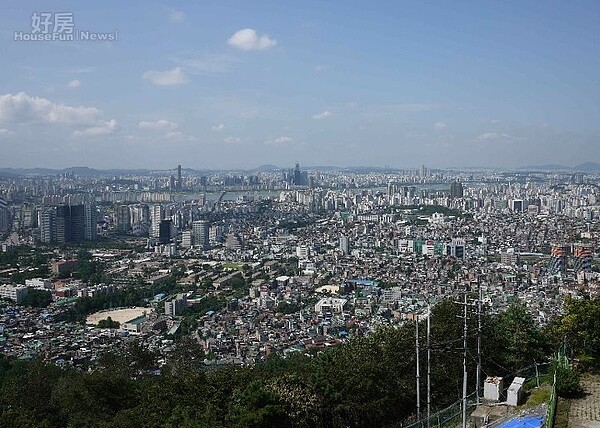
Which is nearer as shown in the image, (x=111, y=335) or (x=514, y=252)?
(x=111, y=335)

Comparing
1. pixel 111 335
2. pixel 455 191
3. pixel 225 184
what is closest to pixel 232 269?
pixel 111 335

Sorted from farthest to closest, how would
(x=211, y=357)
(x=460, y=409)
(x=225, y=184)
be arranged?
(x=225, y=184) < (x=211, y=357) < (x=460, y=409)

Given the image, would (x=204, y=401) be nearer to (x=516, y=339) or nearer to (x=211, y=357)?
(x=516, y=339)

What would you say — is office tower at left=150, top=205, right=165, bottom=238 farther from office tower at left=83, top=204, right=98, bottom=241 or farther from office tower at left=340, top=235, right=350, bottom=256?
office tower at left=340, top=235, right=350, bottom=256

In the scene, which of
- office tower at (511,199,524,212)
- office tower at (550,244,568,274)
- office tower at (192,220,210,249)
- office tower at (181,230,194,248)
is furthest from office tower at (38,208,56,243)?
office tower at (511,199,524,212)

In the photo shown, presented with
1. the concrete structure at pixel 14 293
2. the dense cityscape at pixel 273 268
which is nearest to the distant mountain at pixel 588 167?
the dense cityscape at pixel 273 268

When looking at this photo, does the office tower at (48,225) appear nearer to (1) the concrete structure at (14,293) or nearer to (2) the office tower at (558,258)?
(1) the concrete structure at (14,293)

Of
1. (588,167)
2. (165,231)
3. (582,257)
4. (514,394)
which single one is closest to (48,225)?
(165,231)
